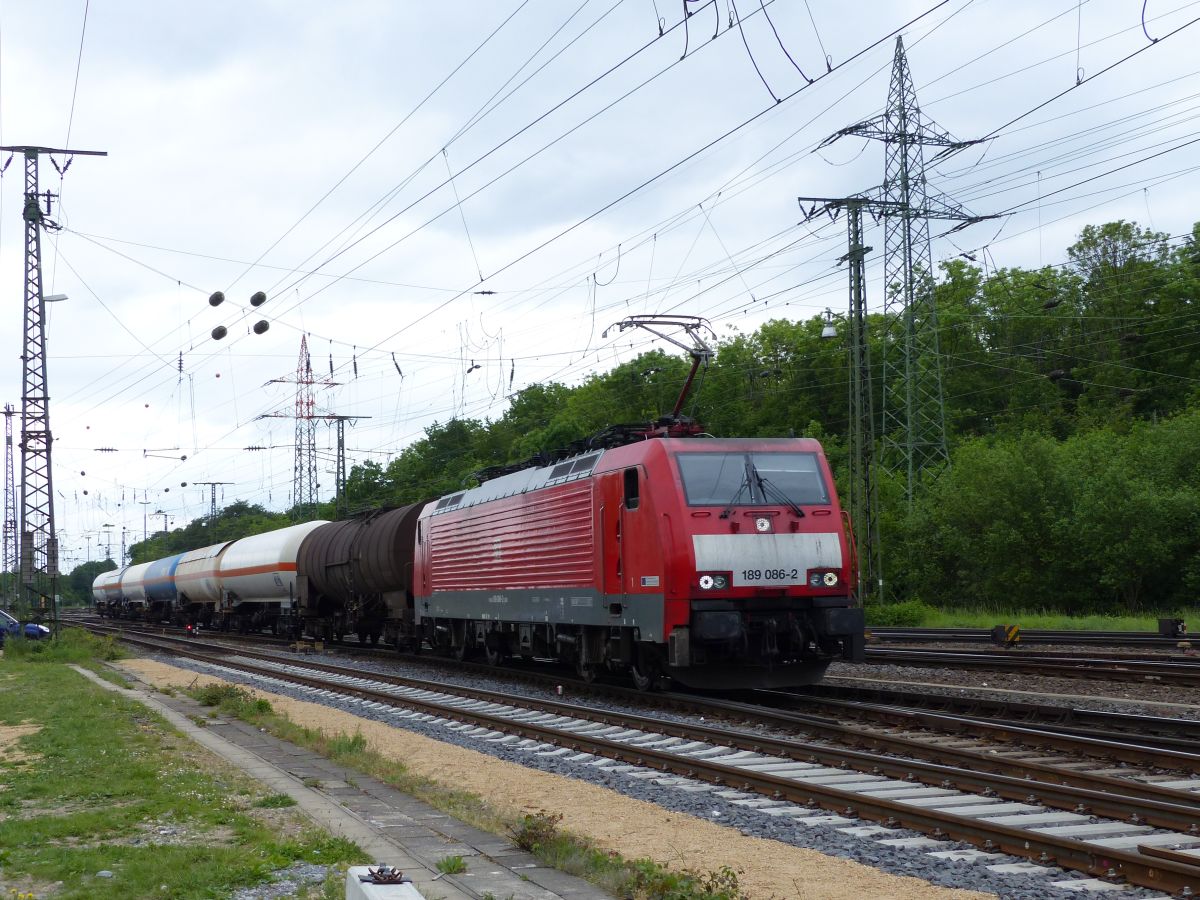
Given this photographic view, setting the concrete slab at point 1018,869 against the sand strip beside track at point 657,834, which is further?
the concrete slab at point 1018,869

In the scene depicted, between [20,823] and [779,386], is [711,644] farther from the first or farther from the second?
[779,386]

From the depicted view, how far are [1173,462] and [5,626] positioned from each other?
3623cm

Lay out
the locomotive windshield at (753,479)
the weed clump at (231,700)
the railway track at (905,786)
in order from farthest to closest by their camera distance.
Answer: the weed clump at (231,700) → the locomotive windshield at (753,479) → the railway track at (905,786)

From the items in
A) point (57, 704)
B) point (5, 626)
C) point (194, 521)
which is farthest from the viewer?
point (194, 521)

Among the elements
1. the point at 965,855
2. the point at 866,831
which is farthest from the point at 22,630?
the point at 965,855

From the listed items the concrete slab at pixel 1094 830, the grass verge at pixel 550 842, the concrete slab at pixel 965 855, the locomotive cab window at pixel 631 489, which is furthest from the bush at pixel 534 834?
the locomotive cab window at pixel 631 489

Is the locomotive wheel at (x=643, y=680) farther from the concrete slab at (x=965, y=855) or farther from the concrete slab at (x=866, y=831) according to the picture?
the concrete slab at (x=965, y=855)

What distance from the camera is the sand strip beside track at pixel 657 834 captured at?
6.67 metres

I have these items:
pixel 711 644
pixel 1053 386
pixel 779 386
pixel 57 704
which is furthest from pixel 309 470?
pixel 711 644

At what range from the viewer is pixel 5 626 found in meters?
39.5

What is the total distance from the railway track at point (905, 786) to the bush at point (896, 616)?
761 inches

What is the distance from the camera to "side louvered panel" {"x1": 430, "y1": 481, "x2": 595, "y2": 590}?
1769 centimetres

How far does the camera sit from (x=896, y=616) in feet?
111

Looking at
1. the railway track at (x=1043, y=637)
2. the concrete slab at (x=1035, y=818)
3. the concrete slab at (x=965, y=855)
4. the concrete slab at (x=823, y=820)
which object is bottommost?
the railway track at (x=1043, y=637)
